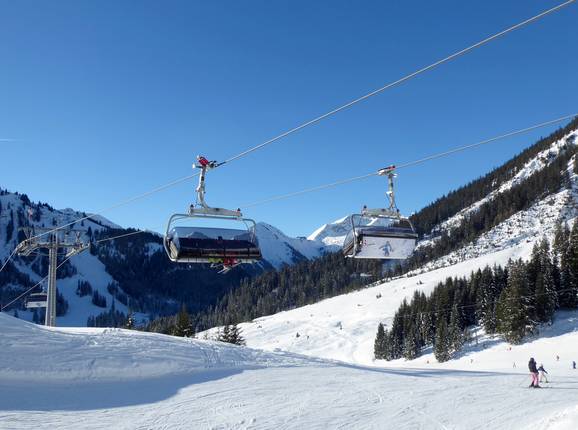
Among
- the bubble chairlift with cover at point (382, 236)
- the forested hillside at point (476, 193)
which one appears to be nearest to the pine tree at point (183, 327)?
the bubble chairlift with cover at point (382, 236)

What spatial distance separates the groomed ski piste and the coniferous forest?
35482 millimetres

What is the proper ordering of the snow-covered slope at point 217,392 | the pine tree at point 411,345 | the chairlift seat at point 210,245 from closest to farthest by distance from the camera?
1. the snow-covered slope at point 217,392
2. the chairlift seat at point 210,245
3. the pine tree at point 411,345

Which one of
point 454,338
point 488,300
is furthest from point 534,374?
point 488,300

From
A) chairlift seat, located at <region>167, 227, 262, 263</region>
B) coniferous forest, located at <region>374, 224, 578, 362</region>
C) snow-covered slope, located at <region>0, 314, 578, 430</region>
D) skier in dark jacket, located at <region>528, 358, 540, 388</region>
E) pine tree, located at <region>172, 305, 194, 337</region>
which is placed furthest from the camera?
coniferous forest, located at <region>374, 224, 578, 362</region>

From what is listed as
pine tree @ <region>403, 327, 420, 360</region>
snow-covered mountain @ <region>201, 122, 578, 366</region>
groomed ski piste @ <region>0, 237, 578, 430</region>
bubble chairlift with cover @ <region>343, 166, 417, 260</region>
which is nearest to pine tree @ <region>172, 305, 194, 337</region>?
snow-covered mountain @ <region>201, 122, 578, 366</region>

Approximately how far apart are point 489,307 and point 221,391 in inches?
2208

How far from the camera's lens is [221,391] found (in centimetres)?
1477

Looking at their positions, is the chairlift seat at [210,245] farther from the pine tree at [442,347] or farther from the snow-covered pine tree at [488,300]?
the snow-covered pine tree at [488,300]

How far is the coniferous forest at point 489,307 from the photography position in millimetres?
55344

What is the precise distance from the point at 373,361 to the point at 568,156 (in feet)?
456

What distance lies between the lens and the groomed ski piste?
38.9 feet

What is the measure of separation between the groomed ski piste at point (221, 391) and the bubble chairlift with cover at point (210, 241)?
12.8 ft

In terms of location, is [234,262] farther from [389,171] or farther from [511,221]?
[511,221]

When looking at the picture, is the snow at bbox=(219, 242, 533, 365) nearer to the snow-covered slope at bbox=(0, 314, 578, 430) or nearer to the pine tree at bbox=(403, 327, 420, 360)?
the pine tree at bbox=(403, 327, 420, 360)
